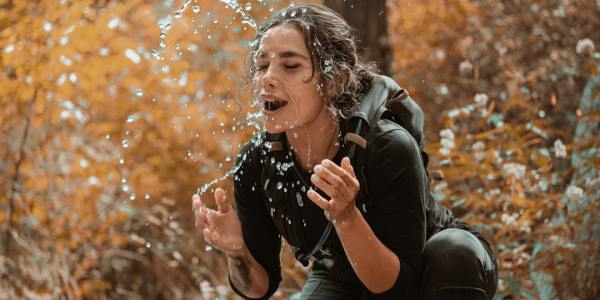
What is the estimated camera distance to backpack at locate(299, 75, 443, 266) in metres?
2.33

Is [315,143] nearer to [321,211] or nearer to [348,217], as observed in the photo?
[321,211]

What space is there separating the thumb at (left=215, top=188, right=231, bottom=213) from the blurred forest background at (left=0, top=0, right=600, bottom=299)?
1.14ft

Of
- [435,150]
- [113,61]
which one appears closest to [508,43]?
[435,150]

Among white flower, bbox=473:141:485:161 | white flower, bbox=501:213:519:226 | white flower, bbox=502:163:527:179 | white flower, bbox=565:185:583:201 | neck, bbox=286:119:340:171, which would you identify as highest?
neck, bbox=286:119:340:171

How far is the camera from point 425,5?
6824 millimetres

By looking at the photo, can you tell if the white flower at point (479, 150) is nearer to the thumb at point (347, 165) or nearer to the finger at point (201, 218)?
the finger at point (201, 218)

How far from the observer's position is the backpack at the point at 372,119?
233 cm

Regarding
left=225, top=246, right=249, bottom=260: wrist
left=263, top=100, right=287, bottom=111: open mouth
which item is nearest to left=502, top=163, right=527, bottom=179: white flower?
left=225, top=246, right=249, bottom=260: wrist

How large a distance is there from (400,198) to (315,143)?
13.8 inches

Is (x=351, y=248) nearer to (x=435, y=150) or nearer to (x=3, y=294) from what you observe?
(x=435, y=150)

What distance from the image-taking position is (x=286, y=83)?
235cm

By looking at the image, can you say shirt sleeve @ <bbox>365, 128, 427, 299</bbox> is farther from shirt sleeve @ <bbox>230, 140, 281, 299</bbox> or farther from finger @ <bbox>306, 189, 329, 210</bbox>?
shirt sleeve @ <bbox>230, 140, 281, 299</bbox>

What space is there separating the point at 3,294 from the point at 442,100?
134 inches

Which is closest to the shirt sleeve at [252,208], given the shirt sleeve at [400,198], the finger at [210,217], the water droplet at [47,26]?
the finger at [210,217]
